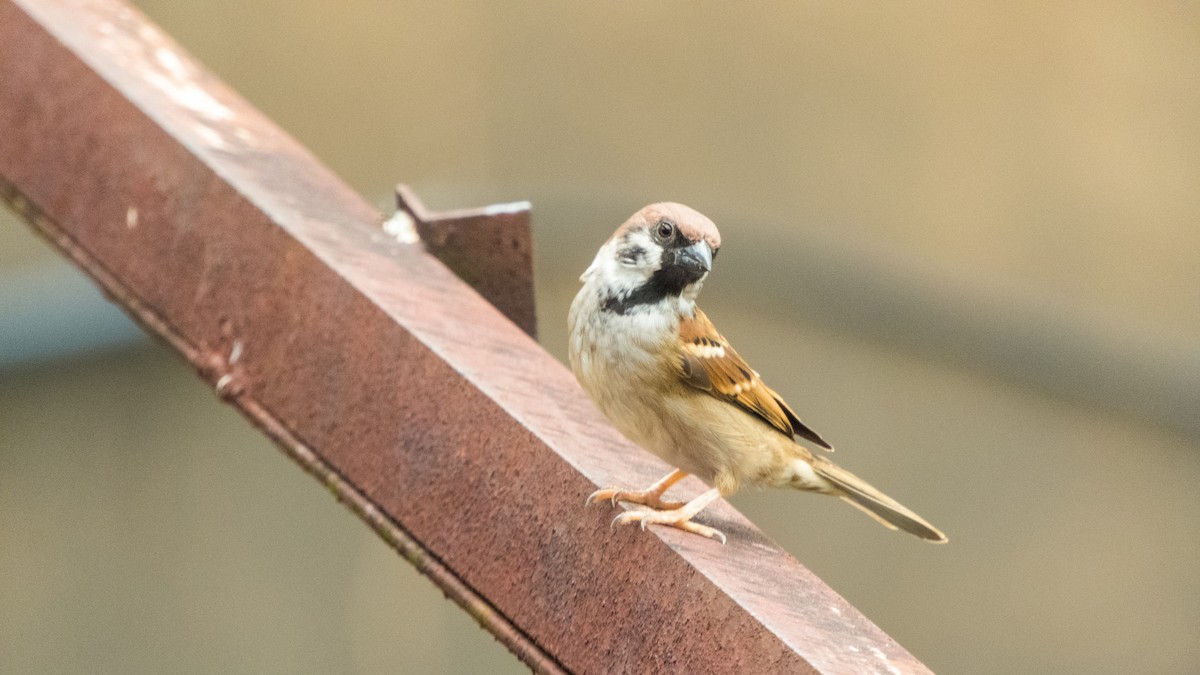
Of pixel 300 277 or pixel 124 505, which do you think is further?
pixel 124 505

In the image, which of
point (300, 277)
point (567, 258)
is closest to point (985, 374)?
point (567, 258)

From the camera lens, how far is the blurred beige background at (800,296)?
259 inches

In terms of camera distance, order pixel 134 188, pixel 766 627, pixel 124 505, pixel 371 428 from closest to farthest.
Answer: pixel 766 627
pixel 371 428
pixel 134 188
pixel 124 505

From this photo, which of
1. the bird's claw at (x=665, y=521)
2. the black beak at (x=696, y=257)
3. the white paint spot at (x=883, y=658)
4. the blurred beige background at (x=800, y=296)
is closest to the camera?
the white paint spot at (x=883, y=658)

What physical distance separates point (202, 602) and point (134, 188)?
4.33m

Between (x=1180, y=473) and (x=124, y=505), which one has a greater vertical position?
(x=1180, y=473)

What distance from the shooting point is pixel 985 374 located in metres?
7.00

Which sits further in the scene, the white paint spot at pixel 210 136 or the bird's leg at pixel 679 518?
the white paint spot at pixel 210 136

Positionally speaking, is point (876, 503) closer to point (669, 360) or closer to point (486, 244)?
point (669, 360)

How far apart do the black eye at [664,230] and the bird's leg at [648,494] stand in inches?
18.5

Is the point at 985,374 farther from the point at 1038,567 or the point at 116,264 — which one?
the point at 116,264

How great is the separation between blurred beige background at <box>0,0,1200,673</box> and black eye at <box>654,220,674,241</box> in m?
3.81

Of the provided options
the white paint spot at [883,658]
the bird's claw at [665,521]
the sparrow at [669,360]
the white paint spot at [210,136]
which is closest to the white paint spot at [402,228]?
the white paint spot at [210,136]

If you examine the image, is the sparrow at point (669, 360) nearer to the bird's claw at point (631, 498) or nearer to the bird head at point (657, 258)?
the bird head at point (657, 258)
